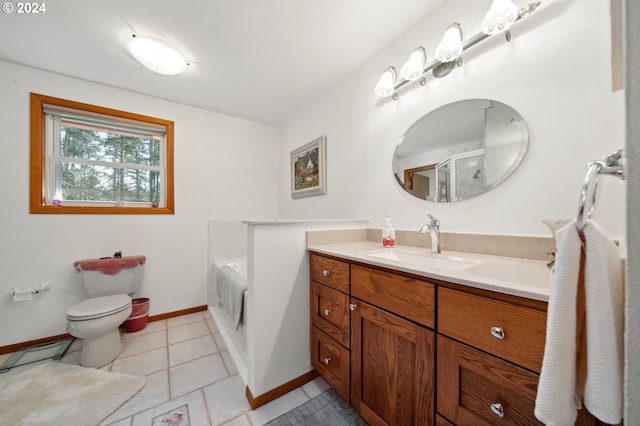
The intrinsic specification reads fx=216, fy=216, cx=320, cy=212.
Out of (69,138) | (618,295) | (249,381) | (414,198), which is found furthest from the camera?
(69,138)

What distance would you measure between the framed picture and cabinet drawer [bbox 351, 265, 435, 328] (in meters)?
1.29

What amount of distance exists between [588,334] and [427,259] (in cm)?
69

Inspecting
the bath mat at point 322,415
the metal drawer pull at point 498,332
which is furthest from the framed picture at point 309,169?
the metal drawer pull at point 498,332

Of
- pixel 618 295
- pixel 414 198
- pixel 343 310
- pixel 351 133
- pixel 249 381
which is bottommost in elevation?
pixel 249 381

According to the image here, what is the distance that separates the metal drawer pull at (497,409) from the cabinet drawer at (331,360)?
647 millimetres

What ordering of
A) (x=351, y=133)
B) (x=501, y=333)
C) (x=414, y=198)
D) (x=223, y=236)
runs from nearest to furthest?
(x=501, y=333) < (x=414, y=198) < (x=351, y=133) < (x=223, y=236)

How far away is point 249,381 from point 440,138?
6.25 feet

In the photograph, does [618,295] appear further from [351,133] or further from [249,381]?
[351,133]

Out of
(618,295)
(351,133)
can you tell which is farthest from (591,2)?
(351,133)

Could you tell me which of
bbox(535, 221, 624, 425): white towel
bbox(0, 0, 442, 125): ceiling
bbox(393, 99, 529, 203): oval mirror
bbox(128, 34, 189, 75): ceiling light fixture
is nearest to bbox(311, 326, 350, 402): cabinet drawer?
bbox(535, 221, 624, 425): white towel

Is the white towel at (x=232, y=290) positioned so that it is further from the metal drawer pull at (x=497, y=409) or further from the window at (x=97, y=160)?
the metal drawer pull at (x=497, y=409)

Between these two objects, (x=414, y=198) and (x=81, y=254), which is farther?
(x=81, y=254)

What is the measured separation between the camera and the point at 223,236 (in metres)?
2.64

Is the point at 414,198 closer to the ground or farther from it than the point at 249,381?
farther from it
